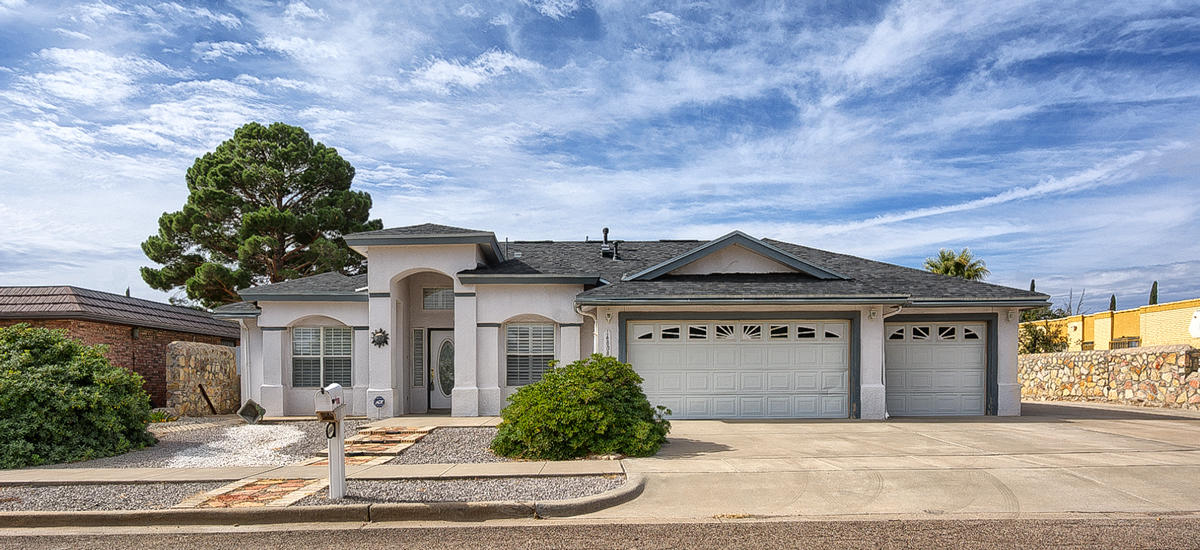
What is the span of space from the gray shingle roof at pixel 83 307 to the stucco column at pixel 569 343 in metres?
10.3

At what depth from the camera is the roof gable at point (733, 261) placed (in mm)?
15242

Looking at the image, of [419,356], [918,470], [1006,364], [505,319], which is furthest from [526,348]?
[1006,364]

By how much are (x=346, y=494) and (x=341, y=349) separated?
29.4ft

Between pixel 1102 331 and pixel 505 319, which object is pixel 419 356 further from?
pixel 1102 331

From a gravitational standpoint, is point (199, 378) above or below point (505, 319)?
below

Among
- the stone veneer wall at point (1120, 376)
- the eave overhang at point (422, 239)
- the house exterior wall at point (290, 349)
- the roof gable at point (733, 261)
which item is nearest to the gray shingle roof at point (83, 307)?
the house exterior wall at point (290, 349)

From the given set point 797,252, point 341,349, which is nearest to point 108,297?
point 341,349

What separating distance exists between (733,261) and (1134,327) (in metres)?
22.7

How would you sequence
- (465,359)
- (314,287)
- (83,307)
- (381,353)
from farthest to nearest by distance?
1. (314,287)
2. (83,307)
3. (381,353)
4. (465,359)

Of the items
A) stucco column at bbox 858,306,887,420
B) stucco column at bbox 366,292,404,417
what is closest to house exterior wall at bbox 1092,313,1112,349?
stucco column at bbox 858,306,887,420

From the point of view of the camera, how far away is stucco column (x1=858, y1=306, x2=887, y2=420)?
47.5ft

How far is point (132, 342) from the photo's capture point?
1786 cm

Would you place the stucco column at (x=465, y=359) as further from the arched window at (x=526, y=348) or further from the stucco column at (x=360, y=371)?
the stucco column at (x=360, y=371)

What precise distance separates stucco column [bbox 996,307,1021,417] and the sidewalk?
9865 millimetres
